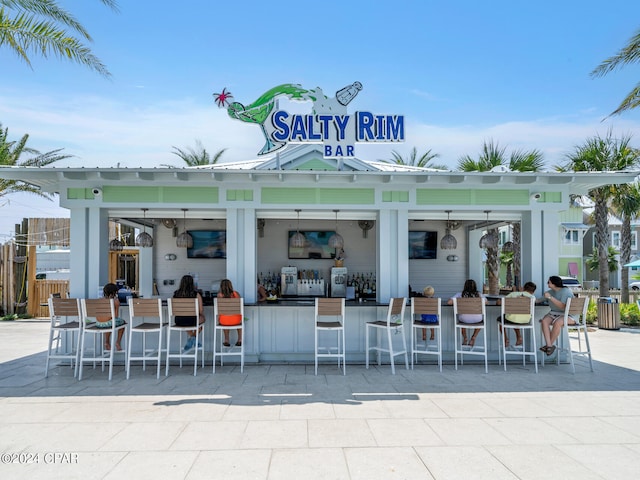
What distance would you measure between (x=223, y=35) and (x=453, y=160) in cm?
886

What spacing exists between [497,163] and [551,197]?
7.11 m

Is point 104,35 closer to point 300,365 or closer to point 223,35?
point 223,35

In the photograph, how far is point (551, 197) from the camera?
815 cm

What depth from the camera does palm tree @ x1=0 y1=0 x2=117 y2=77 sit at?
25.1 feet

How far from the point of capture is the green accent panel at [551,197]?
814cm

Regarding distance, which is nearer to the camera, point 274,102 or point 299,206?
point 299,206

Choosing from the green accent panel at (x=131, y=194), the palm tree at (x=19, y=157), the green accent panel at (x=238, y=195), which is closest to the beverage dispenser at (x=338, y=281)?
the green accent panel at (x=238, y=195)

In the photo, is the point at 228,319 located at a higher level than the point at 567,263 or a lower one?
lower

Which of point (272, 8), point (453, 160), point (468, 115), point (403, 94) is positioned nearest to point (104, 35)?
point (272, 8)

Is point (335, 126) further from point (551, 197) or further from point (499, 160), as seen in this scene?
point (499, 160)

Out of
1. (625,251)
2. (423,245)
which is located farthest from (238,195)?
(625,251)

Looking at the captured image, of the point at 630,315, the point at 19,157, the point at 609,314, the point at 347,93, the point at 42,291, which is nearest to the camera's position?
the point at 347,93

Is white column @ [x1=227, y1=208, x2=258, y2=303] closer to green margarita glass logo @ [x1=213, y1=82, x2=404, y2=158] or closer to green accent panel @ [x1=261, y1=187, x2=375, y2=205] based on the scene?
green accent panel @ [x1=261, y1=187, x2=375, y2=205]

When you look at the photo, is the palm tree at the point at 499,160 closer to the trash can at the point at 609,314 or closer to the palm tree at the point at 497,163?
the palm tree at the point at 497,163
